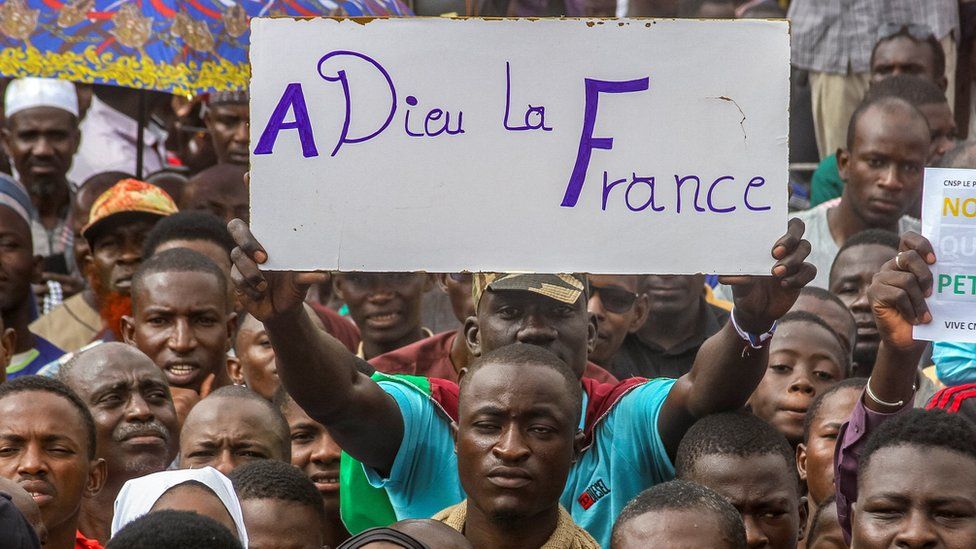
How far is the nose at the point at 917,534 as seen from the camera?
3877 millimetres

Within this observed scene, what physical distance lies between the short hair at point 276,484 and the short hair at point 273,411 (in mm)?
508

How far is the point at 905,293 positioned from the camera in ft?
13.6

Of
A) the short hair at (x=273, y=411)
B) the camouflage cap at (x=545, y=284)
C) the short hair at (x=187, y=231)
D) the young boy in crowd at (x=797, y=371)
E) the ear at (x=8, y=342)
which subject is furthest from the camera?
the short hair at (x=187, y=231)

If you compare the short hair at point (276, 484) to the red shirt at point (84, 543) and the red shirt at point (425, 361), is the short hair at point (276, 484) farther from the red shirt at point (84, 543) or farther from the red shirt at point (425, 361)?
the red shirt at point (425, 361)

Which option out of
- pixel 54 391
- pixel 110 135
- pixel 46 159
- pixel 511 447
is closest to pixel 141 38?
pixel 46 159

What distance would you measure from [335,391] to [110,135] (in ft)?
17.7

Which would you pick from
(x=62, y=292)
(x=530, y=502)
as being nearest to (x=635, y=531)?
(x=530, y=502)

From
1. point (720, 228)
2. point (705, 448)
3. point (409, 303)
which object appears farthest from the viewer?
point (409, 303)

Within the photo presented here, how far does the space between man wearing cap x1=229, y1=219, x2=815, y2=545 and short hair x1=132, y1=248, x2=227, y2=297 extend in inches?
50.0

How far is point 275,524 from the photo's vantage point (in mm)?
4836

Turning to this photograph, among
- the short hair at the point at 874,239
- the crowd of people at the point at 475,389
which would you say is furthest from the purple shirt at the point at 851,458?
the short hair at the point at 874,239

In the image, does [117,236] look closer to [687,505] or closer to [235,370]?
[235,370]

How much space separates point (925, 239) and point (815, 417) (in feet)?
4.51

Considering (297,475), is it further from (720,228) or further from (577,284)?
(720,228)
